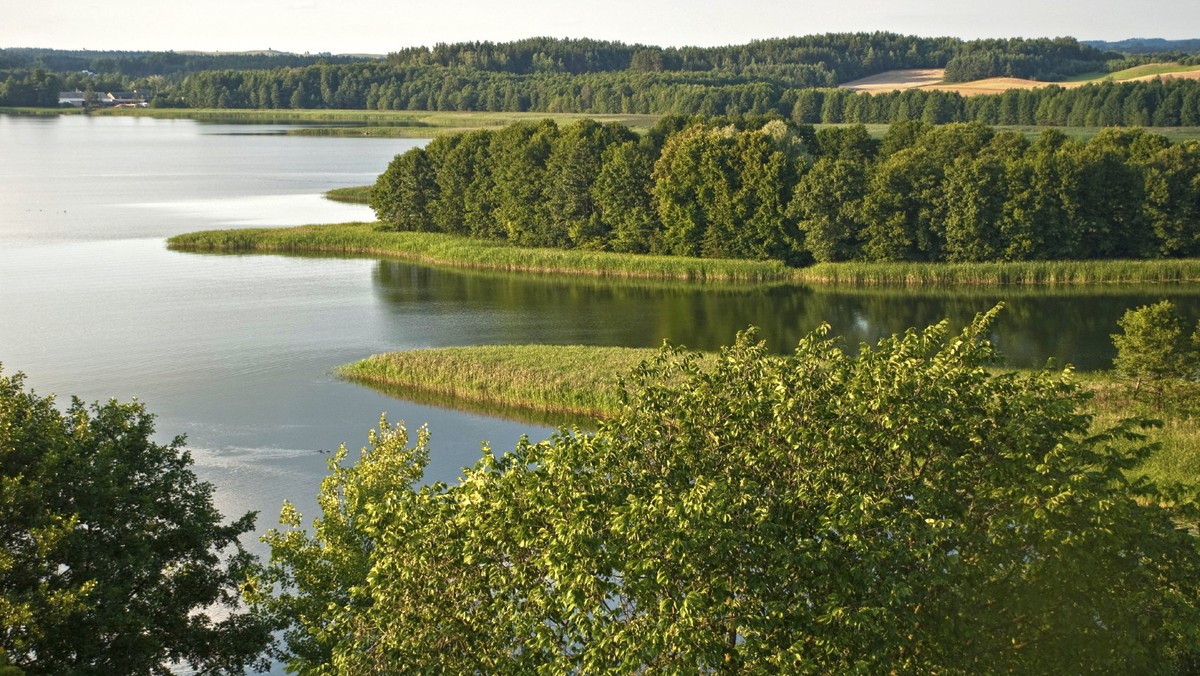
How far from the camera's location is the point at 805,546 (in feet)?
52.5

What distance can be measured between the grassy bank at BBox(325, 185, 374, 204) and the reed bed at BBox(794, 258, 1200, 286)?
173ft

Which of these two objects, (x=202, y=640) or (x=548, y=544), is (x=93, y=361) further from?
(x=548, y=544)

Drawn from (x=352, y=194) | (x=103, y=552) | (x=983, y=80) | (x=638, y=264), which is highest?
(x=983, y=80)

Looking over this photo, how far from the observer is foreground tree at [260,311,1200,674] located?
15719 millimetres

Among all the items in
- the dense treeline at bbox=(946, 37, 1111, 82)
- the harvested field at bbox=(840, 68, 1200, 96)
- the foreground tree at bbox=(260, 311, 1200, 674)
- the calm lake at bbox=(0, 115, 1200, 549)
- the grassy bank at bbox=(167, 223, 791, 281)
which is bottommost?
the calm lake at bbox=(0, 115, 1200, 549)

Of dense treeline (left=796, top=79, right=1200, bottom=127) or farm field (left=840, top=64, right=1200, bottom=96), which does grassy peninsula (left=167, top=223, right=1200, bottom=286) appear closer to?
dense treeline (left=796, top=79, right=1200, bottom=127)

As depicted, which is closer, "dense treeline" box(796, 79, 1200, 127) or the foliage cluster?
the foliage cluster

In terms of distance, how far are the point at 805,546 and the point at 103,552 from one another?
1141cm

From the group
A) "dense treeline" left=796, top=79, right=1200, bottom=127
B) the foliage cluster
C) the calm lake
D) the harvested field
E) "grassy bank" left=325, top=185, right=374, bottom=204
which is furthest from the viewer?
the harvested field

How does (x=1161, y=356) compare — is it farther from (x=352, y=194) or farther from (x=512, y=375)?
(x=352, y=194)

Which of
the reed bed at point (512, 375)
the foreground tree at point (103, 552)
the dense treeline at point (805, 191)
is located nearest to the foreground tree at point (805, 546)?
the foreground tree at point (103, 552)

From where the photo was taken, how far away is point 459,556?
17.4m

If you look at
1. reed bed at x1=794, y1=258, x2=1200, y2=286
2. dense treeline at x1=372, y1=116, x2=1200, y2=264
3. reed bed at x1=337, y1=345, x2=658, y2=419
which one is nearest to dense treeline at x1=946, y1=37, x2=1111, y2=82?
dense treeline at x1=372, y1=116, x2=1200, y2=264

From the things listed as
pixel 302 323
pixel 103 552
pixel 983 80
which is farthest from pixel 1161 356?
pixel 983 80
